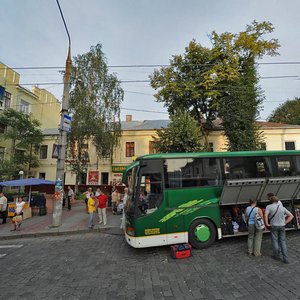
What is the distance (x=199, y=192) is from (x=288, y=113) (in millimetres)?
39187

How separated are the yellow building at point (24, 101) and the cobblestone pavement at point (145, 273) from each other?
828 inches

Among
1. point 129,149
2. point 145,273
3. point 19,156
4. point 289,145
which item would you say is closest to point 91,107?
point 129,149

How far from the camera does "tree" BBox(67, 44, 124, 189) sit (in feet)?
72.0

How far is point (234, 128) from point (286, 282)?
65.0 ft

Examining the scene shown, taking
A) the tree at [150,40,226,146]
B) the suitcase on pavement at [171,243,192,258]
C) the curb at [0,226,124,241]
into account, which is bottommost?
the curb at [0,226,124,241]

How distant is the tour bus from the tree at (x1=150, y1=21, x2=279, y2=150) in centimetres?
1472

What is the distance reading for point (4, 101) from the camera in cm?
2602

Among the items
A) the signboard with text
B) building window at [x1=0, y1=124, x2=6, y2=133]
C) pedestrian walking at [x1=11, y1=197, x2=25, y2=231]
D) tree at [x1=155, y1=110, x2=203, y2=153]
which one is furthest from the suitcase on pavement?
building window at [x1=0, y1=124, x2=6, y2=133]

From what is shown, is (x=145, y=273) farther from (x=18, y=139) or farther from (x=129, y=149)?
(x=18, y=139)

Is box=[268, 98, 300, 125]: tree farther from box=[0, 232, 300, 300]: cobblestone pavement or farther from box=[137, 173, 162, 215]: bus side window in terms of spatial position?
box=[137, 173, 162, 215]: bus side window

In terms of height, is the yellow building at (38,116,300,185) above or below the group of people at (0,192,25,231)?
above

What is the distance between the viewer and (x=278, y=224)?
588cm

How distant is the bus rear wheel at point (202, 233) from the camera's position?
7262 mm

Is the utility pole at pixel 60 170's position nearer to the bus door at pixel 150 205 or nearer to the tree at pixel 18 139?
the bus door at pixel 150 205
